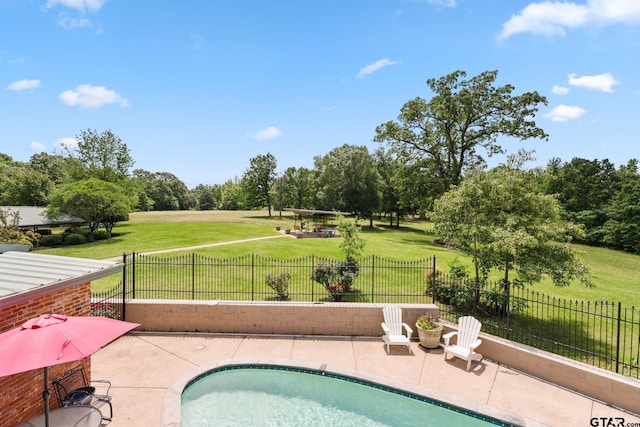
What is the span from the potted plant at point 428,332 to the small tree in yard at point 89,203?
31.7 m

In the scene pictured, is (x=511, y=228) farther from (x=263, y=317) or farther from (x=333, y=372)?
(x=263, y=317)

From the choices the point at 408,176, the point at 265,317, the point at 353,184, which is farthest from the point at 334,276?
the point at 353,184

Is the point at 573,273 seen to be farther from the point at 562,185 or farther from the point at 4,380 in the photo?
the point at 562,185

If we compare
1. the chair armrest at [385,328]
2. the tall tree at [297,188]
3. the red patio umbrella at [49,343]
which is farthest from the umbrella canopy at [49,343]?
the tall tree at [297,188]

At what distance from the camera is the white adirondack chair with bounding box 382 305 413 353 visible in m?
9.36

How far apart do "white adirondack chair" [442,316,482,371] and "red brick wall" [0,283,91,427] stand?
363 inches

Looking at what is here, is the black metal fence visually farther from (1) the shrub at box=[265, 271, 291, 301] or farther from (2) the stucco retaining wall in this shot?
(1) the shrub at box=[265, 271, 291, 301]

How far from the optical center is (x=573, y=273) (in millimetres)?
10180

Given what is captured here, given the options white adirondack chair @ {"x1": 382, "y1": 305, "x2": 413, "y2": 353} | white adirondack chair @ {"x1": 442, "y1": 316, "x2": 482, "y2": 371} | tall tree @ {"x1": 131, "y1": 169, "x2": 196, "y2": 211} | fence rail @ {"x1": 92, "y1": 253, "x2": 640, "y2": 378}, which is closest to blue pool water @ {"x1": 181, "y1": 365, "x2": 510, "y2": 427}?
white adirondack chair @ {"x1": 382, "y1": 305, "x2": 413, "y2": 353}

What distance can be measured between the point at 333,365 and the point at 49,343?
6283 mm

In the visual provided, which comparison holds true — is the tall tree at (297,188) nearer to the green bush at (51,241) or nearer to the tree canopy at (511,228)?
the green bush at (51,241)

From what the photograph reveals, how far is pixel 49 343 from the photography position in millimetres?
4391

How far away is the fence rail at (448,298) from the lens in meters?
9.59

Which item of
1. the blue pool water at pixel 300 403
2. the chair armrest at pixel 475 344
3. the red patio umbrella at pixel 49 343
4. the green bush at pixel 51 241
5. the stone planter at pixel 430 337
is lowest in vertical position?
the blue pool water at pixel 300 403
